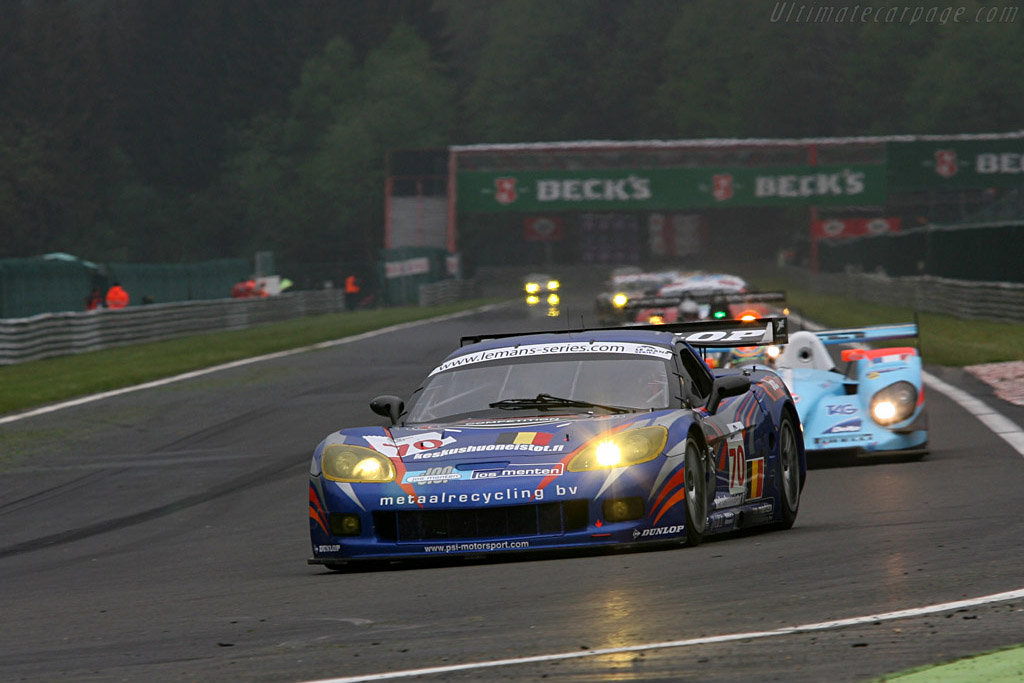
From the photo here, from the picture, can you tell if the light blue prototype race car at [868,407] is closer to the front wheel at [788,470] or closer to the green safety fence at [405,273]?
the front wheel at [788,470]

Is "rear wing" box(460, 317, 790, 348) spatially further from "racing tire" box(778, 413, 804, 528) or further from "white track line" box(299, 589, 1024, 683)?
"white track line" box(299, 589, 1024, 683)

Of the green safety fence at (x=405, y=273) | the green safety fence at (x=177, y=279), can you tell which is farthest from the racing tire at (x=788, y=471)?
the green safety fence at (x=405, y=273)

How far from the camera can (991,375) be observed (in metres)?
21.0

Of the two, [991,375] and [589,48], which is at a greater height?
[589,48]

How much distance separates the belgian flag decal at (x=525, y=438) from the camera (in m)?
8.42

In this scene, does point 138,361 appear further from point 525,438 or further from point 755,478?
point 525,438

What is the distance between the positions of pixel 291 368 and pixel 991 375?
36.9ft

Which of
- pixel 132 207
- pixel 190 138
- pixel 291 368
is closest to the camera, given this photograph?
pixel 291 368

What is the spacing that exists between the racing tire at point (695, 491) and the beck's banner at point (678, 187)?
3087 inches

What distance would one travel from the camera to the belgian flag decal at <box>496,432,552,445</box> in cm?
842

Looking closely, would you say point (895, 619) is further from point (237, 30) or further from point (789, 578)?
point (237, 30)

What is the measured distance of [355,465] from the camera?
8.48 m

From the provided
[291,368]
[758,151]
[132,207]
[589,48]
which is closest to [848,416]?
[291,368]

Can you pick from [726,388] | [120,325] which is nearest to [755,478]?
[726,388]
